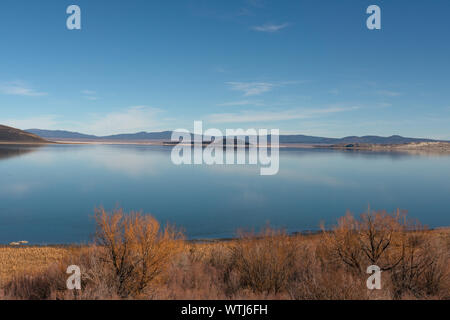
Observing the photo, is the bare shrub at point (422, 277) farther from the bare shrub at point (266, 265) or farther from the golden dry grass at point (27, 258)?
the golden dry grass at point (27, 258)

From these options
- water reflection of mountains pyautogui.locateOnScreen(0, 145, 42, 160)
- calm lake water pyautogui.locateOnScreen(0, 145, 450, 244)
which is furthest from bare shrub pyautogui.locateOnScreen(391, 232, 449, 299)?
water reflection of mountains pyautogui.locateOnScreen(0, 145, 42, 160)

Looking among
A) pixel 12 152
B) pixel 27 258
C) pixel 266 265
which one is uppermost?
pixel 12 152

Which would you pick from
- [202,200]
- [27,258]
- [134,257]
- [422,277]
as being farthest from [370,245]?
[202,200]

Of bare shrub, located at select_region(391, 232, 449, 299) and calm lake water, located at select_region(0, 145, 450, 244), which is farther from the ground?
bare shrub, located at select_region(391, 232, 449, 299)

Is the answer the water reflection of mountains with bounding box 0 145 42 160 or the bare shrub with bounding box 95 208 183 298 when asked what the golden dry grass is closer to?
the bare shrub with bounding box 95 208 183 298

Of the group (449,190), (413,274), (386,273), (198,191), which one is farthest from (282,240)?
(449,190)

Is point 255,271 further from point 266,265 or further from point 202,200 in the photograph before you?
point 202,200

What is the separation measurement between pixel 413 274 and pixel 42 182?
67.1m

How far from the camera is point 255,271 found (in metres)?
10.8

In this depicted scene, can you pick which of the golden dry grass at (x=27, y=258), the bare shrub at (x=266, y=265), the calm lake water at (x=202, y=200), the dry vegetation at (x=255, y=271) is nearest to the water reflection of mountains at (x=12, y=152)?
the calm lake water at (x=202, y=200)

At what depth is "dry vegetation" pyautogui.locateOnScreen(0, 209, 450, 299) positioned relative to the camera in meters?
9.30

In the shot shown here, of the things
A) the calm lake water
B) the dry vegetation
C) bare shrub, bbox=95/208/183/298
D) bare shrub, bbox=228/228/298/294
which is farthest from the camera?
the calm lake water

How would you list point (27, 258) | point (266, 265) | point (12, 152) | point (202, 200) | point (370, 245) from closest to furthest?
point (266, 265), point (370, 245), point (27, 258), point (202, 200), point (12, 152)

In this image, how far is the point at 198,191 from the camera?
52.4m
